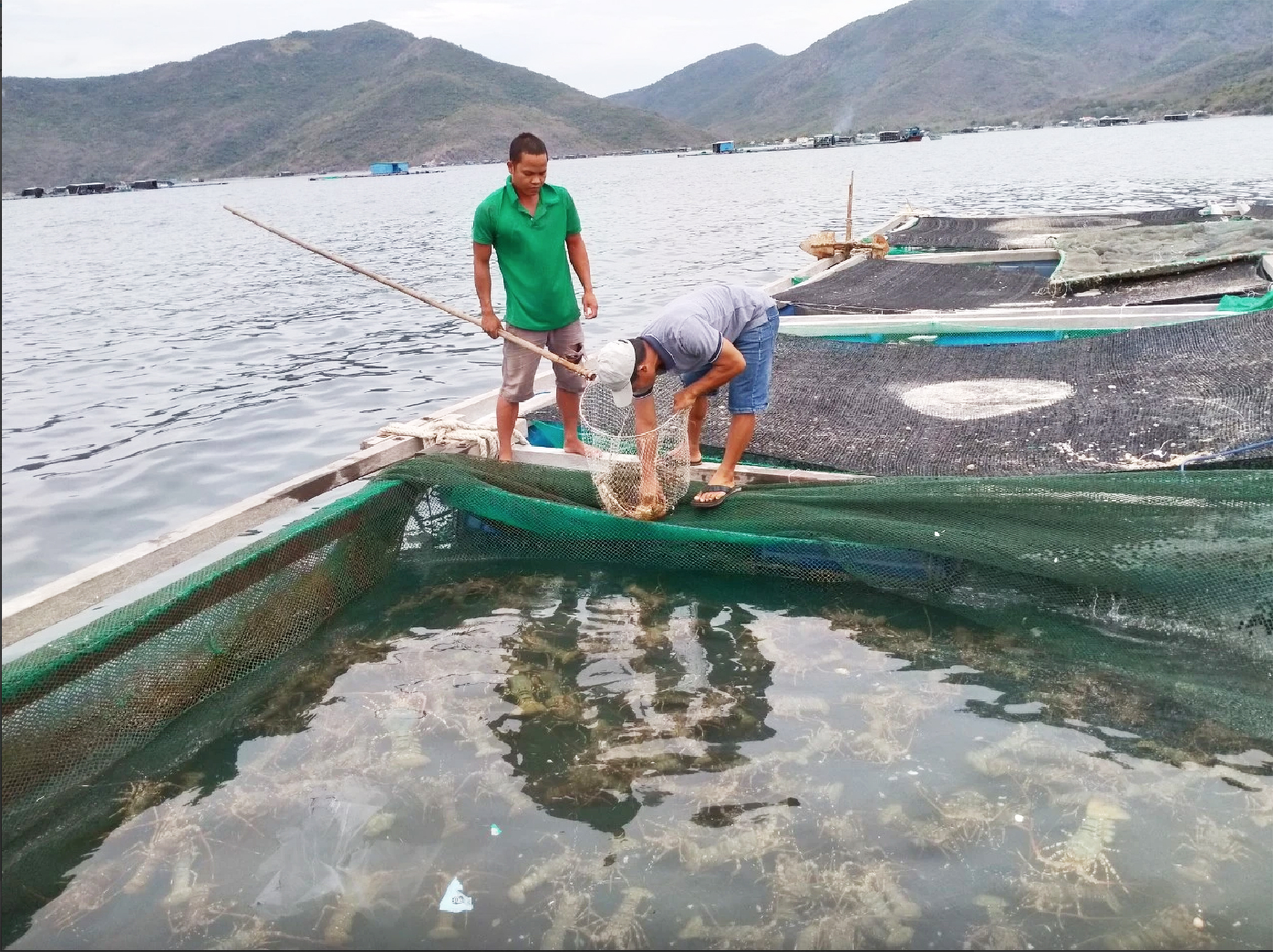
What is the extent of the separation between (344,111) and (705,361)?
402 feet

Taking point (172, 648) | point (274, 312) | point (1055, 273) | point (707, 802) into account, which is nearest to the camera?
point (707, 802)

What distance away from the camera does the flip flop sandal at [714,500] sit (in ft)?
13.9

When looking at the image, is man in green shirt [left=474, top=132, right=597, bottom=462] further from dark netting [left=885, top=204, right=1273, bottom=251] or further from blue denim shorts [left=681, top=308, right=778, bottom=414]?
dark netting [left=885, top=204, right=1273, bottom=251]

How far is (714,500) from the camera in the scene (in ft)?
13.8

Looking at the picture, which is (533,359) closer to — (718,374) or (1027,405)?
(718,374)

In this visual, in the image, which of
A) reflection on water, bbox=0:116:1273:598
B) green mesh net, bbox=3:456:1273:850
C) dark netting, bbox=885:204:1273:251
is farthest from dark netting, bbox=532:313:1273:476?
dark netting, bbox=885:204:1273:251

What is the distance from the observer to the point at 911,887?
8.30 feet

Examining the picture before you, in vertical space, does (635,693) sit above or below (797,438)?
below

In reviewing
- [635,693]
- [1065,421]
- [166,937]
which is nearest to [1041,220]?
[1065,421]

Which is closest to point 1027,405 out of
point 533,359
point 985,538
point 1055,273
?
point 985,538

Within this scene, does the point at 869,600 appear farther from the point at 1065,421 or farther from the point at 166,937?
the point at 166,937

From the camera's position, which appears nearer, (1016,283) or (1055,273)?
(1055,273)

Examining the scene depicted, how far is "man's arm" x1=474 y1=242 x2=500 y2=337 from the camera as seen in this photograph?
4750 mm

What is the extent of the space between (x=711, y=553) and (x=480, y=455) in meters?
1.63
